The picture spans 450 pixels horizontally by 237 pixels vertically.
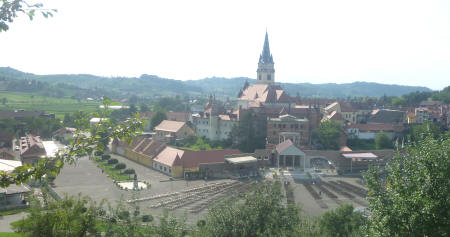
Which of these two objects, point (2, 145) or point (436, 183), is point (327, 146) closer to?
point (436, 183)

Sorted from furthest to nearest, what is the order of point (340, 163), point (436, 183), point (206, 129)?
1. point (206, 129)
2. point (340, 163)
3. point (436, 183)

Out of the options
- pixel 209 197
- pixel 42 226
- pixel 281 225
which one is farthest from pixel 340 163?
pixel 42 226

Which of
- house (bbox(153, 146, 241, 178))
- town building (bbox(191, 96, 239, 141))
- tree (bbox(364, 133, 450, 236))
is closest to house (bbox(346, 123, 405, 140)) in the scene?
town building (bbox(191, 96, 239, 141))

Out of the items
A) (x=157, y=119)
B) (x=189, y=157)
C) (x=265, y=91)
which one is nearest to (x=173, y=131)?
(x=157, y=119)

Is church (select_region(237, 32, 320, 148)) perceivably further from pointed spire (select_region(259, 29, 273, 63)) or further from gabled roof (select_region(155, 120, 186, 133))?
pointed spire (select_region(259, 29, 273, 63))

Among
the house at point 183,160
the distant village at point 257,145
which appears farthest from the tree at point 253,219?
the house at point 183,160

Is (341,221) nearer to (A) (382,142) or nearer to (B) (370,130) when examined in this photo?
(A) (382,142)

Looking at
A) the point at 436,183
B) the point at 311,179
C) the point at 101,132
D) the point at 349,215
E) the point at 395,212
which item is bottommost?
the point at 311,179
